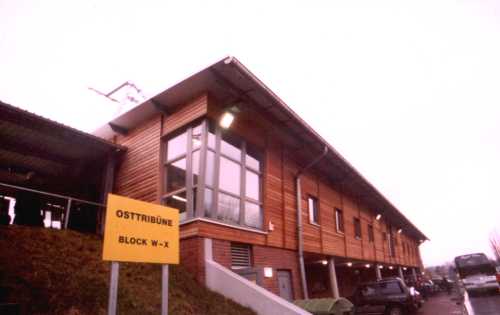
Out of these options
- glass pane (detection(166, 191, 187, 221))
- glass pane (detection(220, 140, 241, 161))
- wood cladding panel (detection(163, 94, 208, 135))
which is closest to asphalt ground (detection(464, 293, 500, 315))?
glass pane (detection(220, 140, 241, 161))

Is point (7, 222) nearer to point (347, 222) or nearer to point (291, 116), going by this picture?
point (291, 116)

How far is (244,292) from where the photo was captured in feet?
27.2

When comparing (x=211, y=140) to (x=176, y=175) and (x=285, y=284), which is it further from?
(x=285, y=284)

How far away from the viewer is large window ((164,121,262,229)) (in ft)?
33.7

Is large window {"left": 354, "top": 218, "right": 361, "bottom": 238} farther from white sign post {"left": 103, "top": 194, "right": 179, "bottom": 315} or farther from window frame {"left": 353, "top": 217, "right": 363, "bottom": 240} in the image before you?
white sign post {"left": 103, "top": 194, "right": 179, "bottom": 315}

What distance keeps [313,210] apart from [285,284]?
484 cm

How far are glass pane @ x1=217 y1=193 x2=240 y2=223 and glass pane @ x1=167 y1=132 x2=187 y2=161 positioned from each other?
204 cm

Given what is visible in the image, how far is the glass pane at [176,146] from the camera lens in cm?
1155

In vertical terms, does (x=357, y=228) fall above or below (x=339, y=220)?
below

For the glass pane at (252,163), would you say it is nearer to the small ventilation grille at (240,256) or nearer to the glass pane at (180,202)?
the glass pane at (180,202)

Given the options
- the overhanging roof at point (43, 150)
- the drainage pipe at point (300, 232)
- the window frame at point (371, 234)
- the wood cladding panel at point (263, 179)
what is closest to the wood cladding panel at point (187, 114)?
the wood cladding panel at point (263, 179)

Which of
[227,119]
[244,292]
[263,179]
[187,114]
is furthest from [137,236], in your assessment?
[263,179]

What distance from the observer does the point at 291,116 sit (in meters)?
12.6

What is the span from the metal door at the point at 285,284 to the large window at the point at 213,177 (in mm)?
1928
